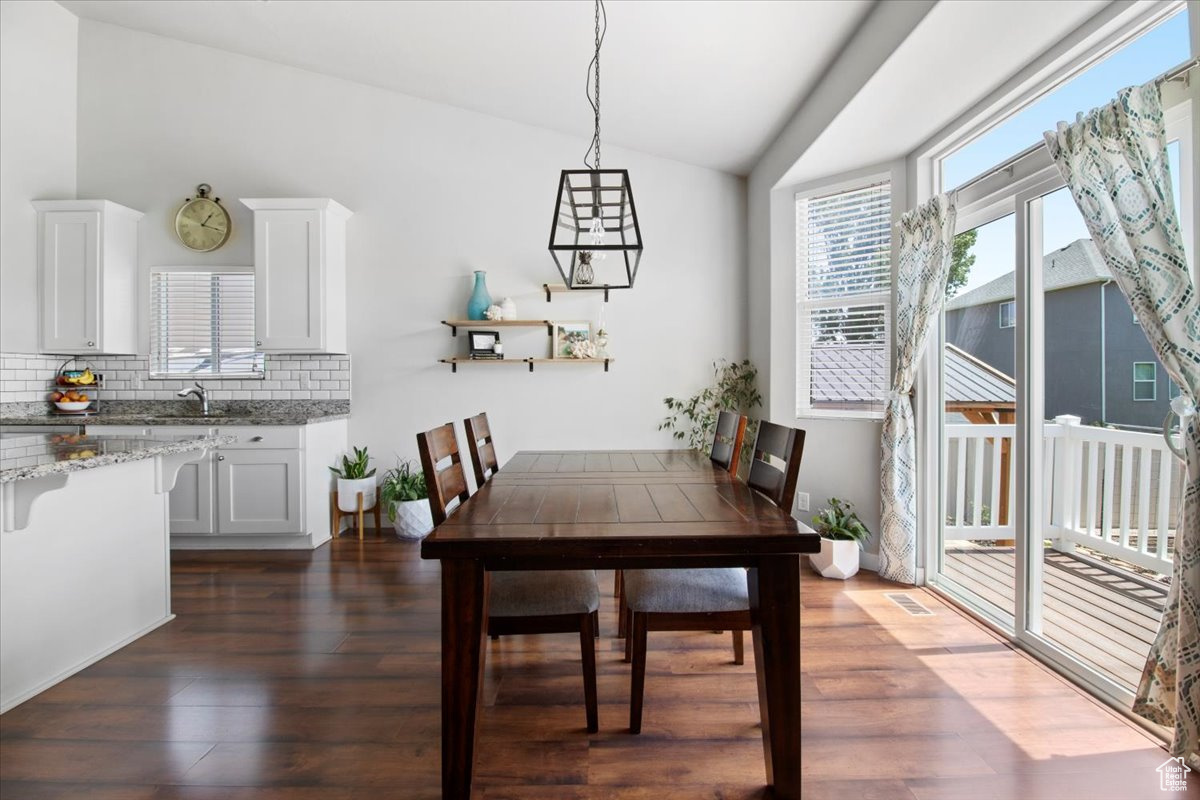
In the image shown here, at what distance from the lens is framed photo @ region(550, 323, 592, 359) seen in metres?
4.29

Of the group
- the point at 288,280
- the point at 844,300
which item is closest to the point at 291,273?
the point at 288,280

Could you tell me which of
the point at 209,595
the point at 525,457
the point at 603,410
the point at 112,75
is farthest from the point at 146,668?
the point at 112,75

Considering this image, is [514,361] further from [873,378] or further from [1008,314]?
[1008,314]

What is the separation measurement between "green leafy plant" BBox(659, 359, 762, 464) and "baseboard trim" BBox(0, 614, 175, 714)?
10.4 feet

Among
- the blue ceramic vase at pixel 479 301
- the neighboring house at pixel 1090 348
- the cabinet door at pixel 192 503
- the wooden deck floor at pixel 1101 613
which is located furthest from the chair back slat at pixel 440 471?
the cabinet door at pixel 192 503

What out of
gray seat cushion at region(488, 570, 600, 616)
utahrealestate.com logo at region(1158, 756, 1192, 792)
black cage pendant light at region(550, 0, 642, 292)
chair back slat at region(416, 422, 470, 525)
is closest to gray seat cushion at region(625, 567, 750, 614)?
gray seat cushion at region(488, 570, 600, 616)

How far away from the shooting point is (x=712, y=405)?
432 cm

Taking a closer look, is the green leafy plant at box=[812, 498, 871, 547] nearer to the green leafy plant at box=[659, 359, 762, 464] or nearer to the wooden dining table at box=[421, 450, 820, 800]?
the green leafy plant at box=[659, 359, 762, 464]

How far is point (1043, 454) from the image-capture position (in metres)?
2.44

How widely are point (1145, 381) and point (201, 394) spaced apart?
5.31 m

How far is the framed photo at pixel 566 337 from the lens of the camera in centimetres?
429

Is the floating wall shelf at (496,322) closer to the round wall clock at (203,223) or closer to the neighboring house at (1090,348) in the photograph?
the round wall clock at (203,223)

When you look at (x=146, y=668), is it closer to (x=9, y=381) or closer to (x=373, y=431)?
(x=373, y=431)

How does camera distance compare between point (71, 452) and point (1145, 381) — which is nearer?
point (1145, 381)
